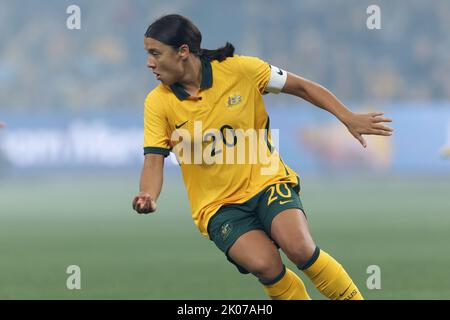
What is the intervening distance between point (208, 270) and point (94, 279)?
1.14 meters

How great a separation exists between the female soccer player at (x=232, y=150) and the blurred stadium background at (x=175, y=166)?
1765 millimetres

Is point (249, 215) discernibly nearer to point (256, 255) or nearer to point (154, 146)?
point (256, 255)

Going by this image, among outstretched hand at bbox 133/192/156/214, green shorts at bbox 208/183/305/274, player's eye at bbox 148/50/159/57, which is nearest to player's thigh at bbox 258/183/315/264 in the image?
green shorts at bbox 208/183/305/274

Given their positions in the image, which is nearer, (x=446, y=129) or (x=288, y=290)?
(x=288, y=290)

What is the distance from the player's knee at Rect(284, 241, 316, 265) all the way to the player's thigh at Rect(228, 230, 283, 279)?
0.37 ft

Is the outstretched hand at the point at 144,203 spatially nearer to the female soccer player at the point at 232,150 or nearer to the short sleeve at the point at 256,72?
the female soccer player at the point at 232,150

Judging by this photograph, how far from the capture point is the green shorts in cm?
625

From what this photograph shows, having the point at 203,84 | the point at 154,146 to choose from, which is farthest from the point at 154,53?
the point at 154,146

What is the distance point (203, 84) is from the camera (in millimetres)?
6406

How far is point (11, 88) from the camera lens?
3173 centimetres

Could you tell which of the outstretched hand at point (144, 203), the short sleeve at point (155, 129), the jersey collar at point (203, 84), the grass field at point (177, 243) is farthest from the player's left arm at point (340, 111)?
the grass field at point (177, 243)

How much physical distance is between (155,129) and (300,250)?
1.08 meters
